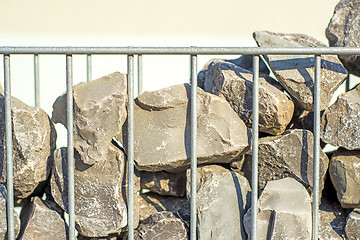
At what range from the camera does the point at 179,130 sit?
1992 millimetres

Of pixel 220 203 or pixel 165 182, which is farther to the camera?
pixel 165 182

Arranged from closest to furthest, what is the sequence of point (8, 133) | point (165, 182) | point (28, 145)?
point (8, 133) → point (28, 145) → point (165, 182)

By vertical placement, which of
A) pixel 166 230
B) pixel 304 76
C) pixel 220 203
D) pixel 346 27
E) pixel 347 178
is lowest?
pixel 166 230

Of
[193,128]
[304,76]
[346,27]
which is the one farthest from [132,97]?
[346,27]

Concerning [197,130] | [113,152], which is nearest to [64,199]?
[113,152]

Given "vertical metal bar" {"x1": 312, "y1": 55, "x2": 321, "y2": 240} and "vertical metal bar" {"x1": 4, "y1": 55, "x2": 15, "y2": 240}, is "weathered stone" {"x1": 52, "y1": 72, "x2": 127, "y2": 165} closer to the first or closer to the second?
"vertical metal bar" {"x1": 4, "y1": 55, "x2": 15, "y2": 240}

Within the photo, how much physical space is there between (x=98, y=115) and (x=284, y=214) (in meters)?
0.82

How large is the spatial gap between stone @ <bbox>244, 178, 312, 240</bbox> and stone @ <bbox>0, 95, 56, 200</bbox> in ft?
2.83

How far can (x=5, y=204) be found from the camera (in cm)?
202

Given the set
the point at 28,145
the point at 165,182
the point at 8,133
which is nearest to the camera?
the point at 8,133

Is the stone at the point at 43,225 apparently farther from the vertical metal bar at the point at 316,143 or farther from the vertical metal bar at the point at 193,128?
the vertical metal bar at the point at 316,143

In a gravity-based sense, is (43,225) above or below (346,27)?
below

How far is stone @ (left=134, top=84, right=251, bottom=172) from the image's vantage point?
1.96m

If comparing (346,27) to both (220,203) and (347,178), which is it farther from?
(220,203)
